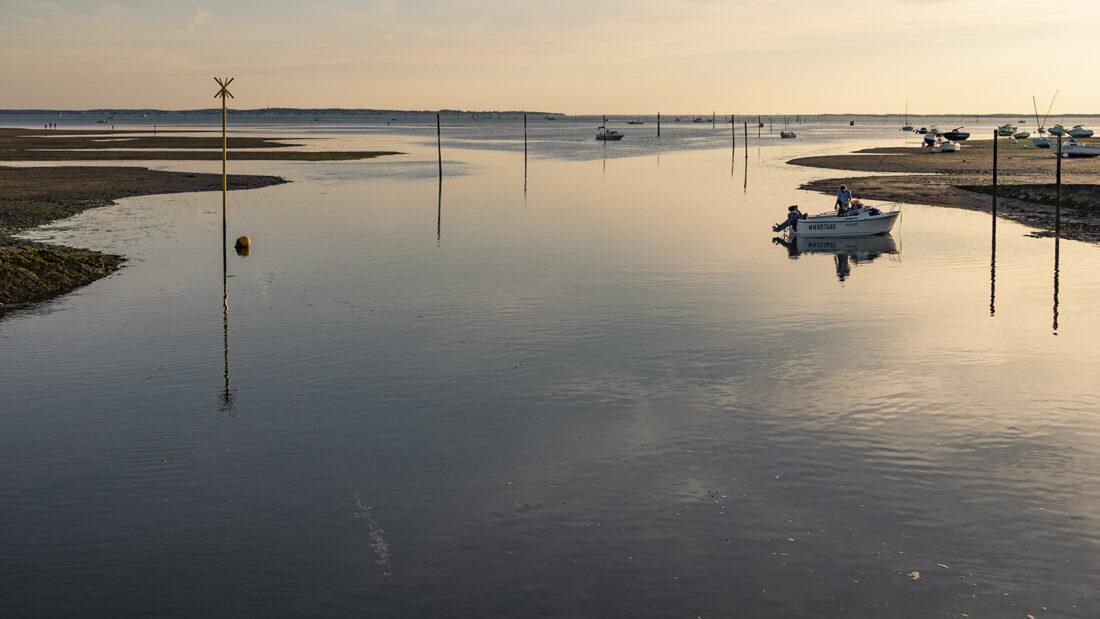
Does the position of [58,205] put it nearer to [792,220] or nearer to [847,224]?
[792,220]

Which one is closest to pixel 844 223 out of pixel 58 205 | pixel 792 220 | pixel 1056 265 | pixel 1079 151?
pixel 792 220

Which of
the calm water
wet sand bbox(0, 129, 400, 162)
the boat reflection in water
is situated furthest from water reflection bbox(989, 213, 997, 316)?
wet sand bbox(0, 129, 400, 162)

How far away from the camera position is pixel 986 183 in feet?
261

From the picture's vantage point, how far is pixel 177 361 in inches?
1030

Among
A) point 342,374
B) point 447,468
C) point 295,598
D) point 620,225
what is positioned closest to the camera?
point 295,598

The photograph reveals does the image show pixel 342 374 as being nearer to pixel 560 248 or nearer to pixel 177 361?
pixel 177 361

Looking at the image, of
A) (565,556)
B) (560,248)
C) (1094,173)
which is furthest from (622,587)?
(1094,173)

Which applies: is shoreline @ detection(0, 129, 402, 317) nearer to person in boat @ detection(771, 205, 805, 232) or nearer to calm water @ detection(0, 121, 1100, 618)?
calm water @ detection(0, 121, 1100, 618)

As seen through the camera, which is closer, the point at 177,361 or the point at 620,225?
the point at 177,361

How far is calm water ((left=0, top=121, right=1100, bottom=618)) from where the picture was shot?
557 inches

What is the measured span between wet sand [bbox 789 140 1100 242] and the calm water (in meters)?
20.5

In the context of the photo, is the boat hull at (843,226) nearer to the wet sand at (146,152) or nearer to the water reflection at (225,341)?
the water reflection at (225,341)

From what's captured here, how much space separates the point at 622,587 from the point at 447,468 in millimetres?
5431

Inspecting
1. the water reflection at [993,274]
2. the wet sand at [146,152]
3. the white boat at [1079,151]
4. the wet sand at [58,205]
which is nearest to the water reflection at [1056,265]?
the water reflection at [993,274]
